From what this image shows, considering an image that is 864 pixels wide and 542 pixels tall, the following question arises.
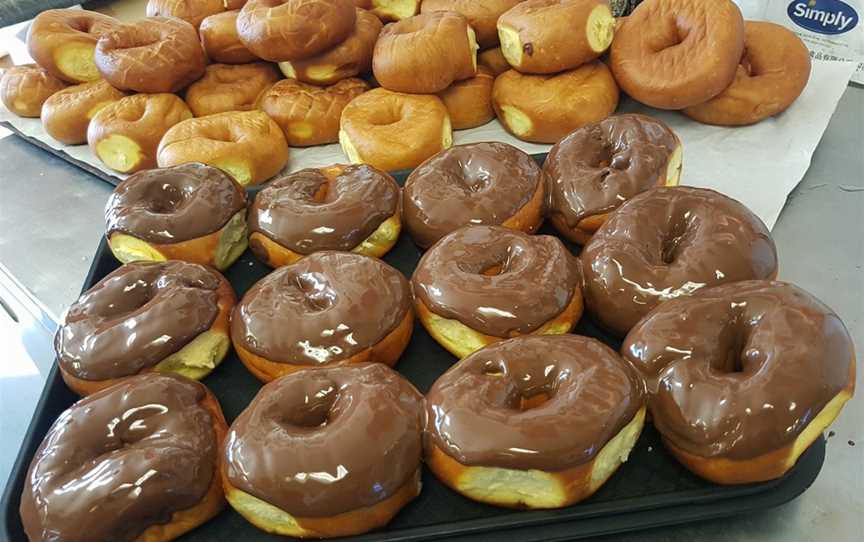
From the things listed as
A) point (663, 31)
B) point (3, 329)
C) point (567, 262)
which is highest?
point (663, 31)

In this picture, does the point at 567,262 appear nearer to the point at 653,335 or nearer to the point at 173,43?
the point at 653,335

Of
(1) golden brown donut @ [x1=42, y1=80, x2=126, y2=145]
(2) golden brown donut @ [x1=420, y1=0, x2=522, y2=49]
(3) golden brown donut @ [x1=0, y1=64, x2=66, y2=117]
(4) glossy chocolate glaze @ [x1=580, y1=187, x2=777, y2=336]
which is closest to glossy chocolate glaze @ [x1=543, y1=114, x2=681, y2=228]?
(4) glossy chocolate glaze @ [x1=580, y1=187, x2=777, y2=336]

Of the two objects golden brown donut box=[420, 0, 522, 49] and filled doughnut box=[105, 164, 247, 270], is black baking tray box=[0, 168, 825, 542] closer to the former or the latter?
filled doughnut box=[105, 164, 247, 270]

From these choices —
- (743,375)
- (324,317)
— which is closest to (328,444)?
(324,317)

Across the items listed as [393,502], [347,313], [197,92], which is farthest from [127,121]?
[393,502]

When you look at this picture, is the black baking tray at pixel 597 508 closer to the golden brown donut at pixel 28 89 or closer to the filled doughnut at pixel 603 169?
the filled doughnut at pixel 603 169

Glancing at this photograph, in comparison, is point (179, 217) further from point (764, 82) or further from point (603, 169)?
point (764, 82)
